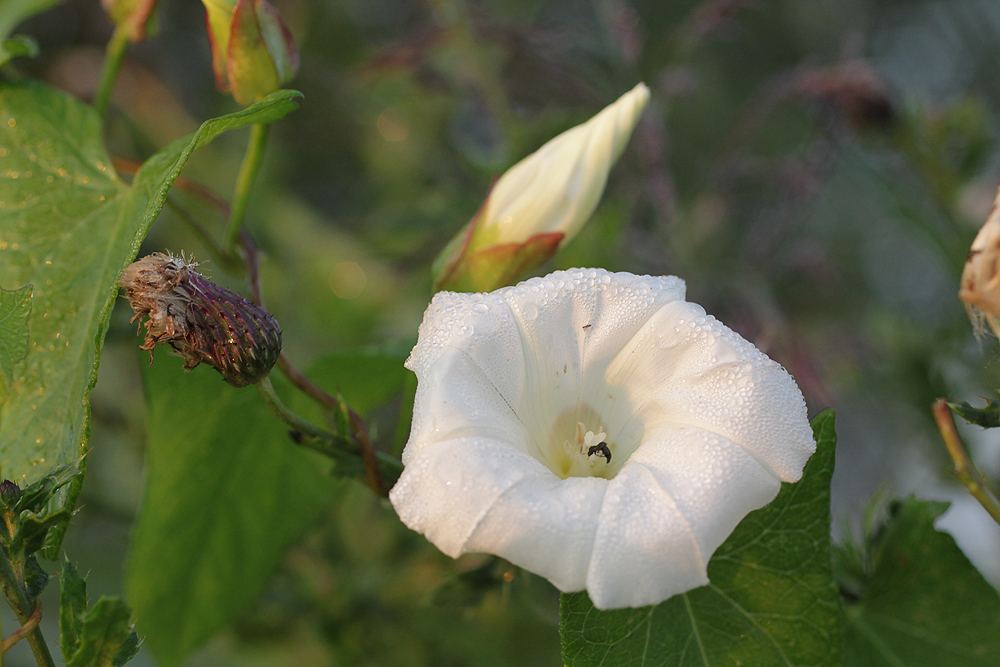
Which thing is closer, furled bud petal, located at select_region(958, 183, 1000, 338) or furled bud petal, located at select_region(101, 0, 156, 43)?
furled bud petal, located at select_region(958, 183, 1000, 338)

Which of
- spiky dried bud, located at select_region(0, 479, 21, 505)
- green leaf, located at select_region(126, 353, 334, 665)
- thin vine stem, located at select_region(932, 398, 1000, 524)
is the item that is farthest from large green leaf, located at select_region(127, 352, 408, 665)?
thin vine stem, located at select_region(932, 398, 1000, 524)

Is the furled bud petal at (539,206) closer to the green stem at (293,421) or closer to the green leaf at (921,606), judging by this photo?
the green stem at (293,421)

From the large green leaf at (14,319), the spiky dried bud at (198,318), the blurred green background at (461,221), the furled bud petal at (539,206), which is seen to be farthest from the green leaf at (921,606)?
the large green leaf at (14,319)

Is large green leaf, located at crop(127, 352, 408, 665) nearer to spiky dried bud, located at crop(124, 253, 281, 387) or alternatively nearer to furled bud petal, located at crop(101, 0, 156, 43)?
spiky dried bud, located at crop(124, 253, 281, 387)

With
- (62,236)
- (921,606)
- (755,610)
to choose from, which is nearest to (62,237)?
(62,236)

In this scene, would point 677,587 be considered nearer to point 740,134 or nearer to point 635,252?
point 635,252

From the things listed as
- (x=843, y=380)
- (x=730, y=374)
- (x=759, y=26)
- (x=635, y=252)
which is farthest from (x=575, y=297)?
(x=759, y=26)
